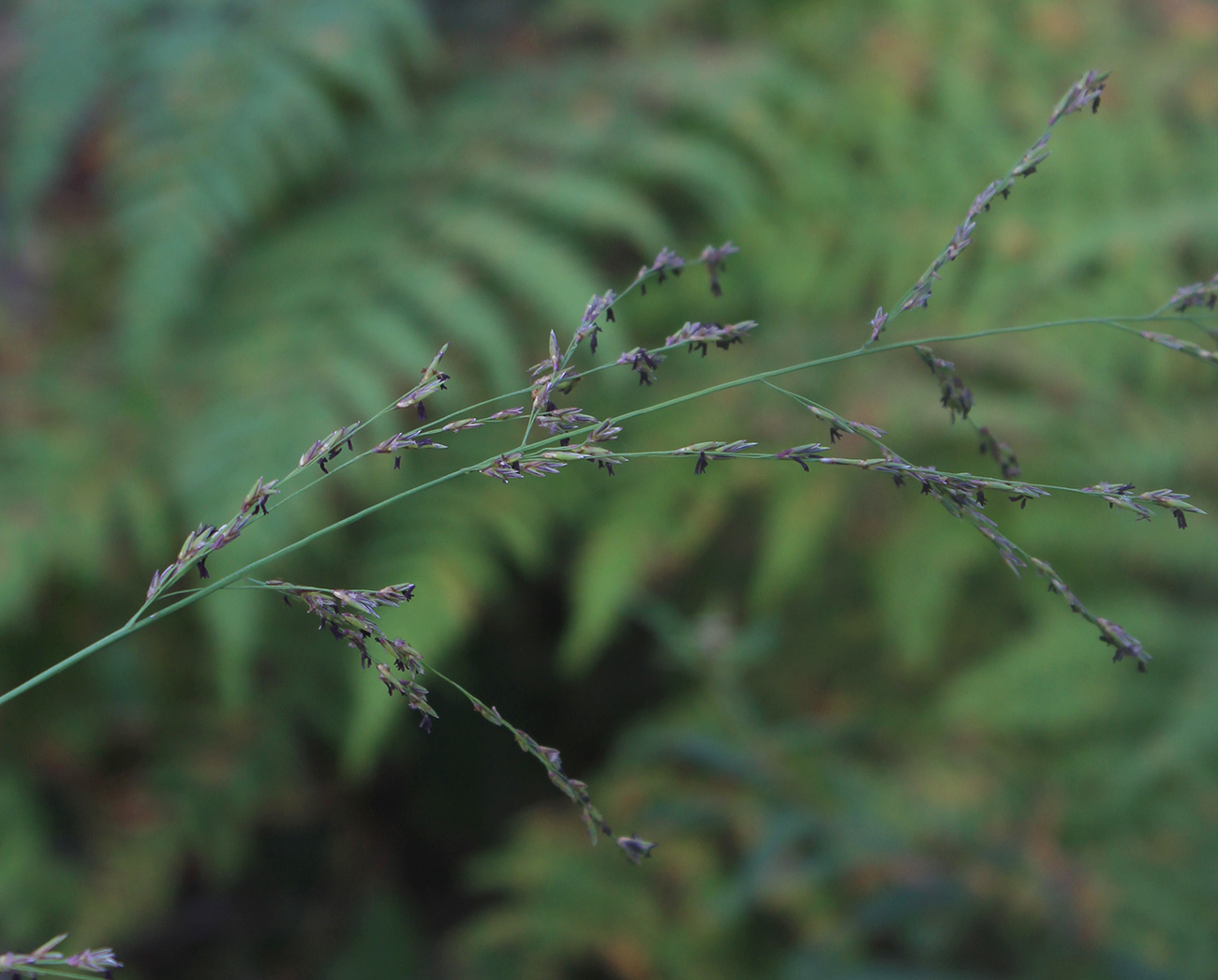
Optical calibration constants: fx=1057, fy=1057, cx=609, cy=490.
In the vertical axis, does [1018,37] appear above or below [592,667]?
above

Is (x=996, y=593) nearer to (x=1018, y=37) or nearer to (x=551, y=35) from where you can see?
(x=1018, y=37)

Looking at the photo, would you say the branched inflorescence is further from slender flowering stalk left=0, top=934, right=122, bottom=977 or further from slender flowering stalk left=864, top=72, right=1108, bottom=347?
slender flowering stalk left=864, top=72, right=1108, bottom=347

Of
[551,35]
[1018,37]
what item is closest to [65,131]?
[551,35]

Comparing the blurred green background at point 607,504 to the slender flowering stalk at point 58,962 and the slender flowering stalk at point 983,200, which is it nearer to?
the slender flowering stalk at point 983,200

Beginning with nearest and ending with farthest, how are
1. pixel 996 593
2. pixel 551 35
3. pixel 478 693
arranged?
pixel 996 593 < pixel 478 693 < pixel 551 35

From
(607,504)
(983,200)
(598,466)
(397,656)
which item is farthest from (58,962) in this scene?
(607,504)

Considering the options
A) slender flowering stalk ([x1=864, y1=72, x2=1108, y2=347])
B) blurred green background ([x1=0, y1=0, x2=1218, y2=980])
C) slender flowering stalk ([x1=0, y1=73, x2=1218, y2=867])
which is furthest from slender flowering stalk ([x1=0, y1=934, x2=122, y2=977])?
blurred green background ([x1=0, y1=0, x2=1218, y2=980])

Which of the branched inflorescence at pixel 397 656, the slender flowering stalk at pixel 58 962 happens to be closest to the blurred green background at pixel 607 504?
the branched inflorescence at pixel 397 656

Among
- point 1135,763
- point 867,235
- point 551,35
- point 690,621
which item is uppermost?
point 551,35
